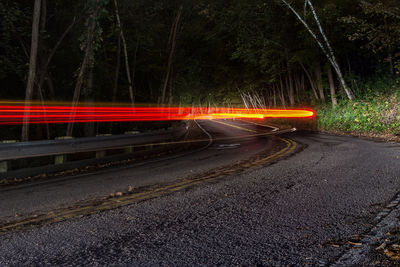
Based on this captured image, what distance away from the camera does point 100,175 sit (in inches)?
365

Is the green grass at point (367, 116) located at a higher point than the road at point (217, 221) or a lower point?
higher

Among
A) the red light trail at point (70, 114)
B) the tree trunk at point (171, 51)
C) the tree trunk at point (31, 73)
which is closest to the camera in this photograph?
the tree trunk at point (31, 73)

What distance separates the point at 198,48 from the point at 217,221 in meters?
35.7

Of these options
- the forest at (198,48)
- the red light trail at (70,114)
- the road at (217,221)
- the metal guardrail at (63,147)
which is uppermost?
the forest at (198,48)

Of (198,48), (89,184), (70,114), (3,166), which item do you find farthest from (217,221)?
(198,48)

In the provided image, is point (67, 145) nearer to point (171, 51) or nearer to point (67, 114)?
point (67, 114)

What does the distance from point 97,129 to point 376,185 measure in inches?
903

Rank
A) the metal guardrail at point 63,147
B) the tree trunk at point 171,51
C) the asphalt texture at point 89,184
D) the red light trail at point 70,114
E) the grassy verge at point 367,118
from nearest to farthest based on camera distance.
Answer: the asphalt texture at point 89,184 → the metal guardrail at point 63,147 → the red light trail at point 70,114 → the grassy verge at point 367,118 → the tree trunk at point 171,51

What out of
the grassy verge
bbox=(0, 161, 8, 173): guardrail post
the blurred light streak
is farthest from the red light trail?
the grassy verge

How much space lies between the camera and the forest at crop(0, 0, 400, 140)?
1861 cm

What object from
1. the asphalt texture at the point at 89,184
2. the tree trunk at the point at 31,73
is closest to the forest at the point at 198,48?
the tree trunk at the point at 31,73

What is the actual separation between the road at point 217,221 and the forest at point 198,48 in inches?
383

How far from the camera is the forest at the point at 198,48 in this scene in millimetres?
18609

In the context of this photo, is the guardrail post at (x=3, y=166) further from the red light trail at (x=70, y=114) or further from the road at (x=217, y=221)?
the red light trail at (x=70, y=114)
